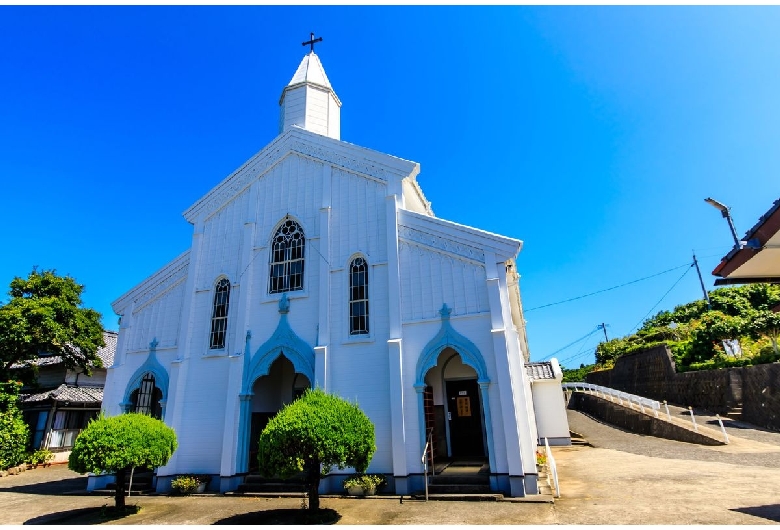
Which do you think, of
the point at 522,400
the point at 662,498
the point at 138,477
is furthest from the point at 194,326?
the point at 662,498

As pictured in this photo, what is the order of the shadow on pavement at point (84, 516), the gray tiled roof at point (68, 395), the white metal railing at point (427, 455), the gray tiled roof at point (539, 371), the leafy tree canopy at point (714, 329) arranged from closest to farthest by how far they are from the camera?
the shadow on pavement at point (84, 516)
the white metal railing at point (427, 455)
the leafy tree canopy at point (714, 329)
the gray tiled roof at point (539, 371)
the gray tiled roof at point (68, 395)

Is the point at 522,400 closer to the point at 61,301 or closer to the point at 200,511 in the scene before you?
the point at 200,511

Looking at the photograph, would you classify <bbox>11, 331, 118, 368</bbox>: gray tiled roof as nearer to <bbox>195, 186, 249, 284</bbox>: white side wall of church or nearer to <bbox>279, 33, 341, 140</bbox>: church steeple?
<bbox>195, 186, 249, 284</bbox>: white side wall of church

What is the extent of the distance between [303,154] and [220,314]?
272 inches

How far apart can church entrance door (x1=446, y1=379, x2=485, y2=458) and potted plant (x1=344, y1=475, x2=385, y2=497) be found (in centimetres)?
358

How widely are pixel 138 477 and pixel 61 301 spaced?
13.3 m

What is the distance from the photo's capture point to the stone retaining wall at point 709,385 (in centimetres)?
1795

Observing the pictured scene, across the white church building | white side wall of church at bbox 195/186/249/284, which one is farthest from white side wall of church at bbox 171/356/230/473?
white side wall of church at bbox 195/186/249/284

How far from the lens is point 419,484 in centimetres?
1150

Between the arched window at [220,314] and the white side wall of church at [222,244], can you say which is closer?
the arched window at [220,314]

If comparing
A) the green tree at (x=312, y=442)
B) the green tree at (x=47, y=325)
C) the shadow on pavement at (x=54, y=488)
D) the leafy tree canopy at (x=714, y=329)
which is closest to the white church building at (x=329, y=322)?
the shadow on pavement at (x=54, y=488)

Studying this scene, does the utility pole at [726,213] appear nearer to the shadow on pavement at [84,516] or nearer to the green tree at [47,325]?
the shadow on pavement at [84,516]

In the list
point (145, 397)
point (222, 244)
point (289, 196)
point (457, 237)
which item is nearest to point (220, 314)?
point (222, 244)

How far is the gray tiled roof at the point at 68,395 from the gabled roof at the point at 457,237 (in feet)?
71.7
